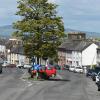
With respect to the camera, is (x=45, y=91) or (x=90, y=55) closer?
(x=45, y=91)

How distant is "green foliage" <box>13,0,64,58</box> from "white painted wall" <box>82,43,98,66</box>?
88076 millimetres

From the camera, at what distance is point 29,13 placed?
5184 cm

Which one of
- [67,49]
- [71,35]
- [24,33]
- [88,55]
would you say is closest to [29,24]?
[24,33]

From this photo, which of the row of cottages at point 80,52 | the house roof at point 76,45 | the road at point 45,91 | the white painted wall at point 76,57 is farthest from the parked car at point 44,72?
the white painted wall at point 76,57

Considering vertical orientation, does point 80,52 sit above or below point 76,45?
below

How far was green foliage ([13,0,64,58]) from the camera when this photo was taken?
51125mm

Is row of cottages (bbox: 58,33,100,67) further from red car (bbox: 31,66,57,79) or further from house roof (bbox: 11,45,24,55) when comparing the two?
red car (bbox: 31,66,57,79)

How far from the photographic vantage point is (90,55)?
141500 millimetres

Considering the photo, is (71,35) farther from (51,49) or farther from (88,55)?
(51,49)

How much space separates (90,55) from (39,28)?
90950 mm

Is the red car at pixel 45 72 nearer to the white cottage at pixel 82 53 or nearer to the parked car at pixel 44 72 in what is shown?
the parked car at pixel 44 72

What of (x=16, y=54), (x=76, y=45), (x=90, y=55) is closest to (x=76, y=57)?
(x=76, y=45)

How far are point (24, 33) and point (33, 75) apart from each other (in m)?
5.64

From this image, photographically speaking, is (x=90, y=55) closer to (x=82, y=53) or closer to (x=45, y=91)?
(x=82, y=53)
